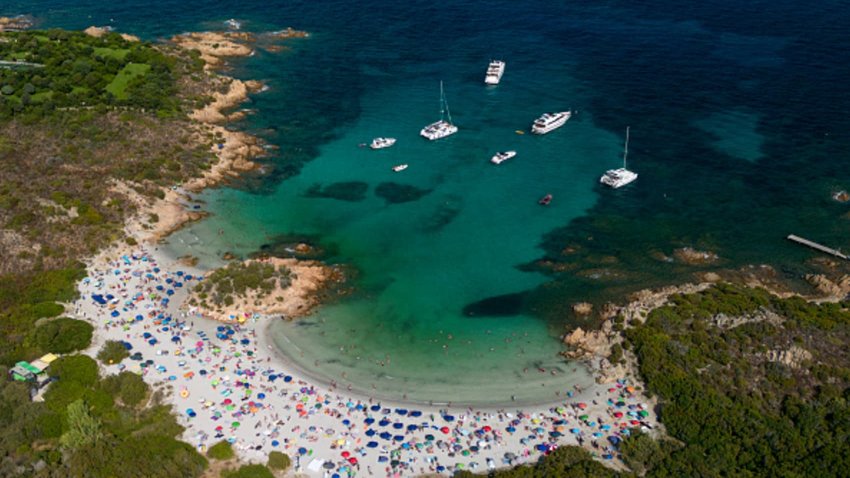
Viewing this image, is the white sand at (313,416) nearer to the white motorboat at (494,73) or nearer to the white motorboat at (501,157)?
the white motorboat at (501,157)

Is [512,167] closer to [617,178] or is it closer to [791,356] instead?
[617,178]

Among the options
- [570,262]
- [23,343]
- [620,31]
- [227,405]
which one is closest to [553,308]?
[570,262]

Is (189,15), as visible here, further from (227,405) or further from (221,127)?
(227,405)

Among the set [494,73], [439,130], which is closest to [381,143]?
[439,130]

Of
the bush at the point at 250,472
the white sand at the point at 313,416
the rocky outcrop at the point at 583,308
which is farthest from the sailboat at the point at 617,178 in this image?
the bush at the point at 250,472

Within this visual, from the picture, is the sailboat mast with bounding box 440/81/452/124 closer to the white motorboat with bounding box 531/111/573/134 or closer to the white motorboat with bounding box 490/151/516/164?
the white motorboat with bounding box 490/151/516/164
